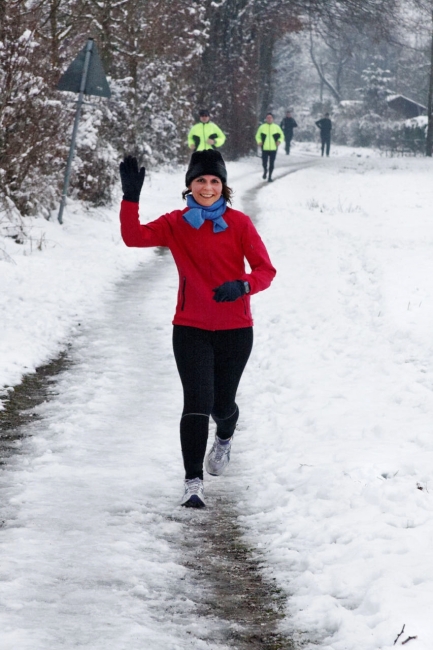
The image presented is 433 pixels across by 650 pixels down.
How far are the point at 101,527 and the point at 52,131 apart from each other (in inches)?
341

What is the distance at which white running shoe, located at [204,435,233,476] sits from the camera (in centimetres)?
480

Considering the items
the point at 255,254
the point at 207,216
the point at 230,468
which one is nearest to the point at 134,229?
the point at 207,216

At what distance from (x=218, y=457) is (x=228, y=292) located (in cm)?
120

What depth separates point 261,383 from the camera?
6.76 meters

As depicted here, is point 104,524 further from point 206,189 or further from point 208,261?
point 206,189

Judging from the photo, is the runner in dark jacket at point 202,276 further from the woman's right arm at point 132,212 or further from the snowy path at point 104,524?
the snowy path at point 104,524

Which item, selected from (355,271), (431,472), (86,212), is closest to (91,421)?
(431,472)

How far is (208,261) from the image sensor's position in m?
4.27

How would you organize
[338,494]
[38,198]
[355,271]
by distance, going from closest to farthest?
[338,494]
[355,271]
[38,198]

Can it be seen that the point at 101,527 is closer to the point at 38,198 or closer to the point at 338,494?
the point at 338,494

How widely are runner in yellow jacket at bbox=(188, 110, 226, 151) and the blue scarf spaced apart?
49.8 feet

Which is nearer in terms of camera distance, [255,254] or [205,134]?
[255,254]

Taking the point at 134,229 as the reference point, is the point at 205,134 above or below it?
above

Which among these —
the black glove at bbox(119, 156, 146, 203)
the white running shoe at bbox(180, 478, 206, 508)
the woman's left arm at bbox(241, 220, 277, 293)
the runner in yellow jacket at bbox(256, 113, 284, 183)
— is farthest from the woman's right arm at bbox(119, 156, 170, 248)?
the runner in yellow jacket at bbox(256, 113, 284, 183)
